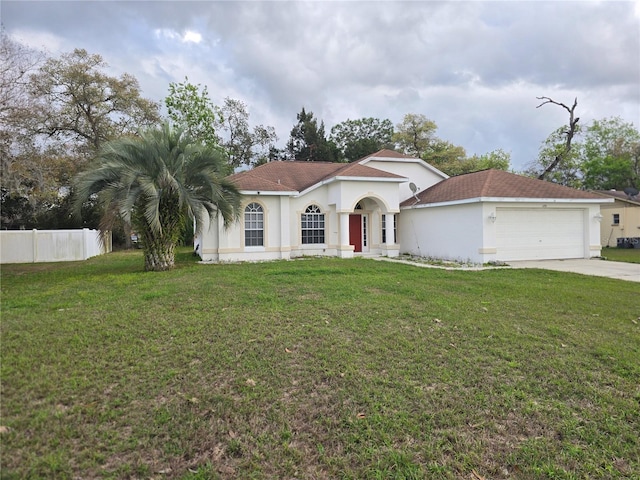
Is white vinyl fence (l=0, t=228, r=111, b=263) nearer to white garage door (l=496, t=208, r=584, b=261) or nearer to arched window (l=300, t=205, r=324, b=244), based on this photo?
Answer: arched window (l=300, t=205, r=324, b=244)

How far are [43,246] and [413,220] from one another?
19649 mm

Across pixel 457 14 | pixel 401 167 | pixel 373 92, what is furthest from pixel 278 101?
pixel 457 14

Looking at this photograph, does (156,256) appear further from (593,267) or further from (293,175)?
(593,267)

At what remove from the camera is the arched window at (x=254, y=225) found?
17641 millimetres

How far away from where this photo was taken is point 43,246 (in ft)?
62.6

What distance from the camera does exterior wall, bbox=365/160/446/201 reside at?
22.1 meters

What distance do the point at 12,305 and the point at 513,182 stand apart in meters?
19.3

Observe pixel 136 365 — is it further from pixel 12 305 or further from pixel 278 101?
pixel 278 101

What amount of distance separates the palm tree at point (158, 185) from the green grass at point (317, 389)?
17.0ft

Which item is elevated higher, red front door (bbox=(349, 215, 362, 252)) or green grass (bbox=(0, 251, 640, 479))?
red front door (bbox=(349, 215, 362, 252))

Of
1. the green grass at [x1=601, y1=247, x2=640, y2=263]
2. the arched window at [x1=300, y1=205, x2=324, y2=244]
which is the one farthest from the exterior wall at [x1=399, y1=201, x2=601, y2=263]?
the arched window at [x1=300, y1=205, x2=324, y2=244]

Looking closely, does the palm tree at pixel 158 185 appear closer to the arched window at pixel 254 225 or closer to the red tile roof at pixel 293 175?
the red tile roof at pixel 293 175

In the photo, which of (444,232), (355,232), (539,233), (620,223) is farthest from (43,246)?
(620,223)

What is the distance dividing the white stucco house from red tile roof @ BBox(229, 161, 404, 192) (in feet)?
0.32
